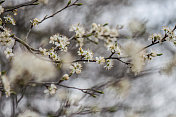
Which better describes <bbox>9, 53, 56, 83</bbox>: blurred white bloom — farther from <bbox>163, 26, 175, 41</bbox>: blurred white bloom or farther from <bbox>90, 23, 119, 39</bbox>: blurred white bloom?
<bbox>163, 26, 175, 41</bbox>: blurred white bloom

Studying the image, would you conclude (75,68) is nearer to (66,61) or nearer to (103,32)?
(66,61)

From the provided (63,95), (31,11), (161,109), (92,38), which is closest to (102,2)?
(31,11)

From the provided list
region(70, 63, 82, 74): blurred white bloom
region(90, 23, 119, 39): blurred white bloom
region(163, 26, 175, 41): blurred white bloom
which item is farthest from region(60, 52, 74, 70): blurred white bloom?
region(163, 26, 175, 41): blurred white bloom

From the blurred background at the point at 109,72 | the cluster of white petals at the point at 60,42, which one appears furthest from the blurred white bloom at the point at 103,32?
the blurred background at the point at 109,72

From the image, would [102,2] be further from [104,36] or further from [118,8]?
[104,36]

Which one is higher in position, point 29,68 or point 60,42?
point 60,42

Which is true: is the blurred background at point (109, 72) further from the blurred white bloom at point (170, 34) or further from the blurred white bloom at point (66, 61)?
the blurred white bloom at point (170, 34)

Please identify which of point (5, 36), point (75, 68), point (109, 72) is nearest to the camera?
point (5, 36)

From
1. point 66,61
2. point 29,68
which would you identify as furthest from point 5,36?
point 66,61

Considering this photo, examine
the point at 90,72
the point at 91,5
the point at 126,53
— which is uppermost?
the point at 91,5
